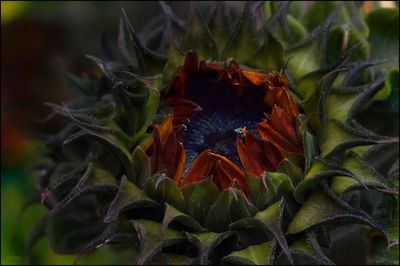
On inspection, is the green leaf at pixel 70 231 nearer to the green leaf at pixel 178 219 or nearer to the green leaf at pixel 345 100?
the green leaf at pixel 178 219

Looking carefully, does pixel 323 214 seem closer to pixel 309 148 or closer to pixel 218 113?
pixel 309 148

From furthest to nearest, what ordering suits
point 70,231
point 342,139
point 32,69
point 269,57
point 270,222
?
point 32,69 < point 70,231 < point 269,57 < point 342,139 < point 270,222

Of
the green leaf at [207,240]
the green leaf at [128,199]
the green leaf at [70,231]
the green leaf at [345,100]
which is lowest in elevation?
the green leaf at [70,231]

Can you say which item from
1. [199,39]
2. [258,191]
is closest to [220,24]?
[199,39]

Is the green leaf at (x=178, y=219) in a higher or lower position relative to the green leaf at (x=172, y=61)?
lower

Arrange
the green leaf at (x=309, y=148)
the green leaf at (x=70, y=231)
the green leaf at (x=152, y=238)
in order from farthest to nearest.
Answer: the green leaf at (x=70, y=231)
the green leaf at (x=309, y=148)
the green leaf at (x=152, y=238)

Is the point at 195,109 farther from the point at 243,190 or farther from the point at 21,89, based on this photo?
the point at 21,89

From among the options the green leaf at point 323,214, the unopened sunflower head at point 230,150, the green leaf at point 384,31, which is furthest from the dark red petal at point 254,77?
the green leaf at point 384,31
